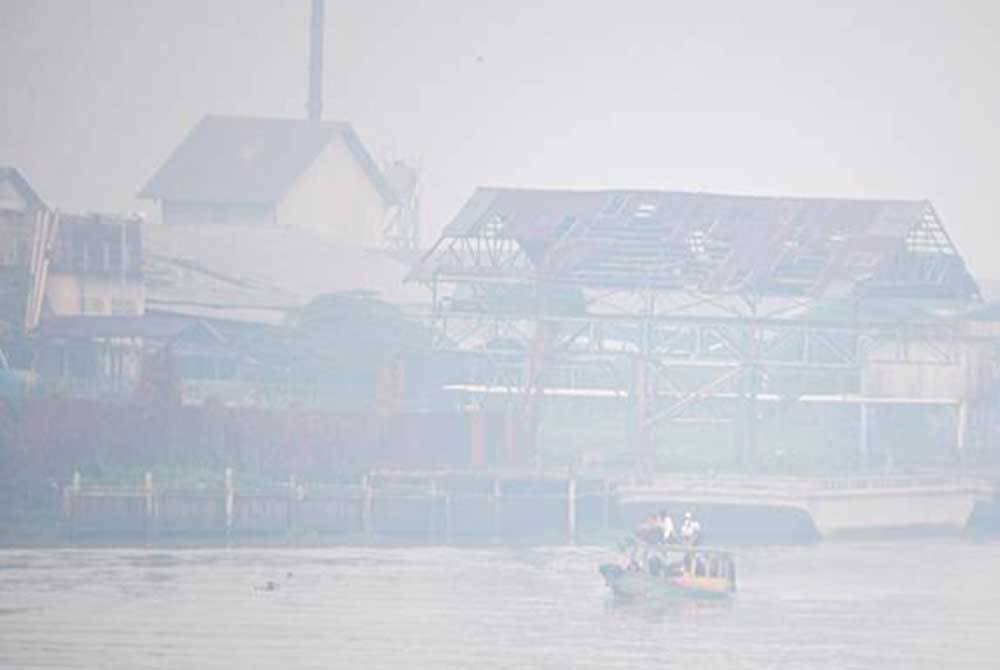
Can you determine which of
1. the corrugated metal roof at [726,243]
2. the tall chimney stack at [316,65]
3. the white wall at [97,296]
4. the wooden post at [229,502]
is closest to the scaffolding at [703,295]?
the corrugated metal roof at [726,243]

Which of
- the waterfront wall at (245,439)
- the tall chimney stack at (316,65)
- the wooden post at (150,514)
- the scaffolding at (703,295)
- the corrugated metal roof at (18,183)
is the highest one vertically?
the tall chimney stack at (316,65)

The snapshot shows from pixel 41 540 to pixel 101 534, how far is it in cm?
177

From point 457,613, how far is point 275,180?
249ft

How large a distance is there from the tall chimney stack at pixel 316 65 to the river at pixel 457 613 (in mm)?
81641

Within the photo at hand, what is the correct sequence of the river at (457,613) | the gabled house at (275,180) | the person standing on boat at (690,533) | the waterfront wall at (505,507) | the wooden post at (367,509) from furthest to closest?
the gabled house at (275,180) < the wooden post at (367,509) < the waterfront wall at (505,507) < the person standing on boat at (690,533) < the river at (457,613)

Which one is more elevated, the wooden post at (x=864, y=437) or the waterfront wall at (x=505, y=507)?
the wooden post at (x=864, y=437)

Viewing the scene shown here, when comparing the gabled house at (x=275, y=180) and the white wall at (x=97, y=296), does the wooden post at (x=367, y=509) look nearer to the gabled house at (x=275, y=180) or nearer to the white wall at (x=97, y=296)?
the white wall at (x=97, y=296)

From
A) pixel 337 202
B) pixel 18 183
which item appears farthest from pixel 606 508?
pixel 337 202

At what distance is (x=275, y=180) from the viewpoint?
506ft

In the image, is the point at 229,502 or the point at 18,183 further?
the point at 18,183

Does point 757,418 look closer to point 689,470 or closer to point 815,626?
point 689,470

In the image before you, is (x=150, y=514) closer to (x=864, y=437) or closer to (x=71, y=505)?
(x=71, y=505)

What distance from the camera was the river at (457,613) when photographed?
7319 cm

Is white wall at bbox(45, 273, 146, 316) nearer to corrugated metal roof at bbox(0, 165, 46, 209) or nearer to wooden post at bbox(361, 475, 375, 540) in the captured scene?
corrugated metal roof at bbox(0, 165, 46, 209)
